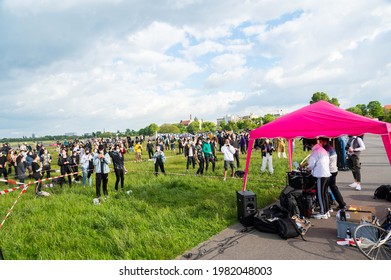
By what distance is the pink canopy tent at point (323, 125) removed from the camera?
537 cm

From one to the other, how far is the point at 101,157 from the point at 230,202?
4826 mm

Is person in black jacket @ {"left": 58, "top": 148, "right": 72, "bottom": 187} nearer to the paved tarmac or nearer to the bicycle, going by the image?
the paved tarmac

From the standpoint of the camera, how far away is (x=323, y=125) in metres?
6.07

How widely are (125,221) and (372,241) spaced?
5189 millimetres

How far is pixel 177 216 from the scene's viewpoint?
657cm

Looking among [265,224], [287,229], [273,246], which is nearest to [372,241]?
[287,229]

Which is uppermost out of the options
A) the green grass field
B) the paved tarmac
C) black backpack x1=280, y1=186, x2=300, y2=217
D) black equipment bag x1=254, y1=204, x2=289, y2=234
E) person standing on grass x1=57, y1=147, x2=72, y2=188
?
person standing on grass x1=57, y1=147, x2=72, y2=188

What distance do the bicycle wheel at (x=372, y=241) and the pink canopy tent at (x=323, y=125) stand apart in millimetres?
1615

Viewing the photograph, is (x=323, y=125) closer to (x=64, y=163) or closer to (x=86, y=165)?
(x=86, y=165)

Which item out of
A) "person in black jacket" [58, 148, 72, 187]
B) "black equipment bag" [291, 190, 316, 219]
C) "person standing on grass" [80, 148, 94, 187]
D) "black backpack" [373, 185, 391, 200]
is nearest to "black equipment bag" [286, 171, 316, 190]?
"black equipment bag" [291, 190, 316, 219]

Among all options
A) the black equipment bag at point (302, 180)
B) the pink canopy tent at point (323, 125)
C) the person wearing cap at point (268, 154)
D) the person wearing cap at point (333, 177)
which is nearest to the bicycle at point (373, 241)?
the pink canopy tent at point (323, 125)

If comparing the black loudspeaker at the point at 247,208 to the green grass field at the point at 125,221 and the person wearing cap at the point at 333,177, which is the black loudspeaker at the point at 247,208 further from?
the person wearing cap at the point at 333,177

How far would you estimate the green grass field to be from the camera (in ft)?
16.3

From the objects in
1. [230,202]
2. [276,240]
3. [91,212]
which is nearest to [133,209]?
[91,212]
